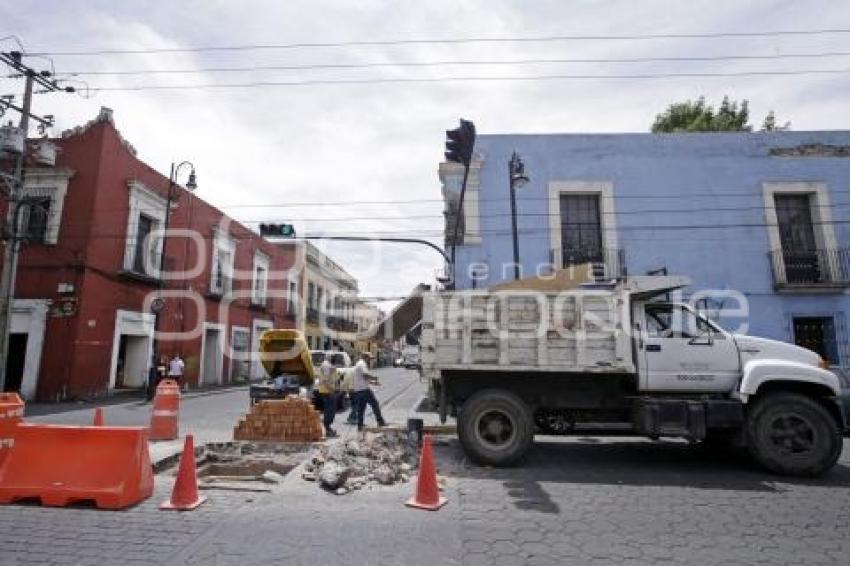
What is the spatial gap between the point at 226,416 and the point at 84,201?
396 inches

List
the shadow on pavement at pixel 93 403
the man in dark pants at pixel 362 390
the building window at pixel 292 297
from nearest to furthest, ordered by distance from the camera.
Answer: the man in dark pants at pixel 362 390, the shadow on pavement at pixel 93 403, the building window at pixel 292 297

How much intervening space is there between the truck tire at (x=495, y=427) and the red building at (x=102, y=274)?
14.9 meters

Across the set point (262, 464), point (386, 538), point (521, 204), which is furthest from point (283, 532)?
point (521, 204)

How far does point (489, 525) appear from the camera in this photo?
5078 mm

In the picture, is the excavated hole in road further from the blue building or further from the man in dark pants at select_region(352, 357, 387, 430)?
the blue building

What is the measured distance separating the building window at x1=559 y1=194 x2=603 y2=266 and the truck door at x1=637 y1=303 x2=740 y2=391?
6928 mm

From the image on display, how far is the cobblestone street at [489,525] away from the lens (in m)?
4.28

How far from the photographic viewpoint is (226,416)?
523 inches

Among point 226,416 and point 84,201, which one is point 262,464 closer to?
point 226,416

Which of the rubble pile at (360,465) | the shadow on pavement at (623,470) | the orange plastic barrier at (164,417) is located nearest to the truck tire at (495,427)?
the shadow on pavement at (623,470)

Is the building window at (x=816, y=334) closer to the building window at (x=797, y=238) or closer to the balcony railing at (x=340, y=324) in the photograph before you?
the building window at (x=797, y=238)

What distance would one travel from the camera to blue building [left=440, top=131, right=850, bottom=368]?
47.5ft

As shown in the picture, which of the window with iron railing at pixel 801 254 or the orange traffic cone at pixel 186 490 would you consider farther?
the window with iron railing at pixel 801 254

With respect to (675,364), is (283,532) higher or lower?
lower
